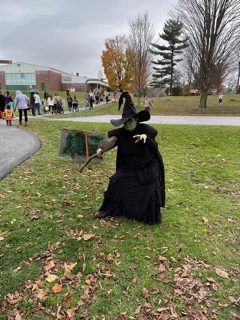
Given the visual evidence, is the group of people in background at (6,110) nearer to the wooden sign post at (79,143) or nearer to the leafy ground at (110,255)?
the wooden sign post at (79,143)

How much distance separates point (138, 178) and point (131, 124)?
74 centimetres

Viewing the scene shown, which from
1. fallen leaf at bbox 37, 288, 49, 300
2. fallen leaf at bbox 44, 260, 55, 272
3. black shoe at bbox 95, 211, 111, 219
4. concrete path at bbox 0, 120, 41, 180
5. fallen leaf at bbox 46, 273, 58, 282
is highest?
black shoe at bbox 95, 211, 111, 219

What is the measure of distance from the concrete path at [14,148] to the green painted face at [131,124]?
3.46m

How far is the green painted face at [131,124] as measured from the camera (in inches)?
166

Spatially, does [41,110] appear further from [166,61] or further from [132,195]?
[166,61]

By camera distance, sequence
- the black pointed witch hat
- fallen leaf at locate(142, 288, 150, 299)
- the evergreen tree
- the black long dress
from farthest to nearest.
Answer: the evergreen tree → the black long dress → the black pointed witch hat → fallen leaf at locate(142, 288, 150, 299)

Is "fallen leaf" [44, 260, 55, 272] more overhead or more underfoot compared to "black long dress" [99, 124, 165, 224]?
more underfoot

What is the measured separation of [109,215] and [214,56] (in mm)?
24826

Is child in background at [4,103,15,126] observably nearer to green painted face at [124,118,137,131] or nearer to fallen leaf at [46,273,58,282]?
green painted face at [124,118,137,131]

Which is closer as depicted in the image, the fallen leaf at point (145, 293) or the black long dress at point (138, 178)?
the fallen leaf at point (145, 293)

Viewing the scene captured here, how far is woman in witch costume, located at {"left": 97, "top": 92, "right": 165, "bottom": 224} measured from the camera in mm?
4241

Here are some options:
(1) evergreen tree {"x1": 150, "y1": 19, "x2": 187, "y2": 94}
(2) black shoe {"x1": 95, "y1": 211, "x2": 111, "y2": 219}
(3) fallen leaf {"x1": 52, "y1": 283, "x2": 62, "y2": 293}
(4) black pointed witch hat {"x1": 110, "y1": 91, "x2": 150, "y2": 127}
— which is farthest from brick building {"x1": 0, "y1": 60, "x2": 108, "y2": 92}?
(3) fallen leaf {"x1": 52, "y1": 283, "x2": 62, "y2": 293}

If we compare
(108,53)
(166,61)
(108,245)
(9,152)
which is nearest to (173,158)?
(9,152)

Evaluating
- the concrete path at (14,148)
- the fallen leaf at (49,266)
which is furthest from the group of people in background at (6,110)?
the fallen leaf at (49,266)
